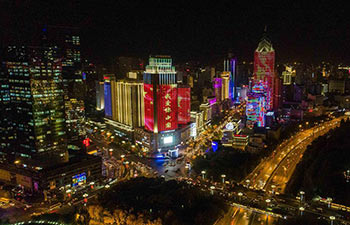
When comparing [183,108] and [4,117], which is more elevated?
[4,117]

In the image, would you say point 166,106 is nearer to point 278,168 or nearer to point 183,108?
point 183,108

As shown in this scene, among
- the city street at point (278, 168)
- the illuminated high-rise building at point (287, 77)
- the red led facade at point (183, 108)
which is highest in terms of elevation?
the illuminated high-rise building at point (287, 77)

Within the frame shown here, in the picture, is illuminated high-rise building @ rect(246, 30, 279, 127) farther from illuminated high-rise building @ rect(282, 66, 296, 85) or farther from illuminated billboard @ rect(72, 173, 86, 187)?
illuminated billboard @ rect(72, 173, 86, 187)

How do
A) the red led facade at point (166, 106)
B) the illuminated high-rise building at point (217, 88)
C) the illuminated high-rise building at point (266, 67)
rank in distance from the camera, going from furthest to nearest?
1. the illuminated high-rise building at point (217, 88)
2. the illuminated high-rise building at point (266, 67)
3. the red led facade at point (166, 106)

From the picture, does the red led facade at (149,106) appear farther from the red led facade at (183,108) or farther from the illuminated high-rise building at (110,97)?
the illuminated high-rise building at (110,97)

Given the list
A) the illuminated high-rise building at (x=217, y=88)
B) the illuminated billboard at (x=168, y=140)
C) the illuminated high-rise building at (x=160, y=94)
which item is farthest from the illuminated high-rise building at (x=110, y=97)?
the illuminated high-rise building at (x=217, y=88)

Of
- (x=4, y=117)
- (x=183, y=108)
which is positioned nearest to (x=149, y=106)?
(x=183, y=108)

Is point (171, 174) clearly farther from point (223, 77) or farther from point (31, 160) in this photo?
point (223, 77)
